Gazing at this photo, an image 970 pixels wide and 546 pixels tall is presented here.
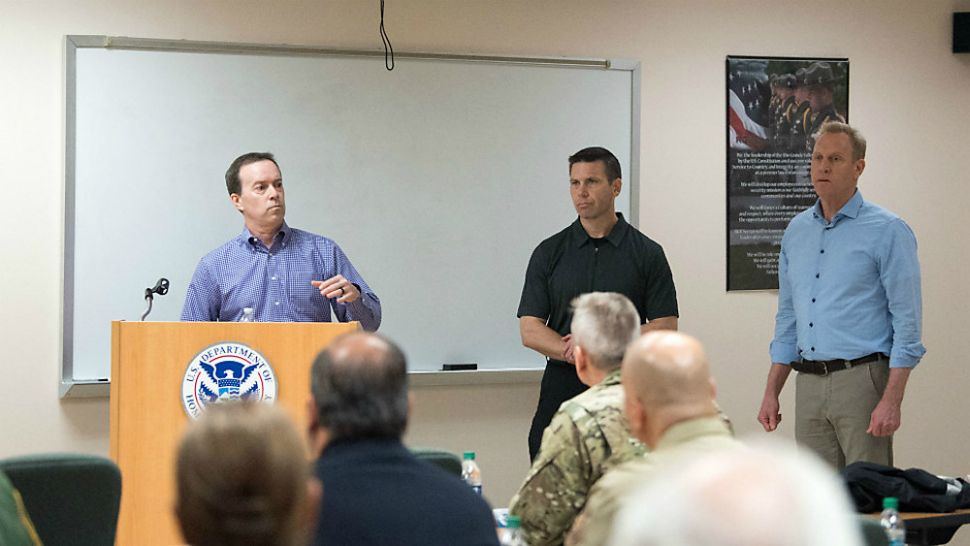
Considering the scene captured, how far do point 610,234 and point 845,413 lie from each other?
1299mm

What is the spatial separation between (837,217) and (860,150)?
1.02 feet

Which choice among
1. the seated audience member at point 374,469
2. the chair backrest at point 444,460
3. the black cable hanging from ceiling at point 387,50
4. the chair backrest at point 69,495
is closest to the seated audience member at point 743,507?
the seated audience member at point 374,469

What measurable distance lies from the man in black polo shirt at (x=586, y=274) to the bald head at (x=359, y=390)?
2.94 meters

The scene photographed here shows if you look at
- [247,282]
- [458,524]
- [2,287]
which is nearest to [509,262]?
[247,282]

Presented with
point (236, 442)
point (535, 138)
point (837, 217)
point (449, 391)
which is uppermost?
point (535, 138)

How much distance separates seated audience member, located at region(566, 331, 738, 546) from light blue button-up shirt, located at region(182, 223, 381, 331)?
2.17 meters

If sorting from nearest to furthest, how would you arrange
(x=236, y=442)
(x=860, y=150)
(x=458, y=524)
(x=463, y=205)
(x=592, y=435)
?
(x=236, y=442)
(x=458, y=524)
(x=592, y=435)
(x=860, y=150)
(x=463, y=205)

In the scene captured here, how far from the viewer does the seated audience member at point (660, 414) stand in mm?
2555

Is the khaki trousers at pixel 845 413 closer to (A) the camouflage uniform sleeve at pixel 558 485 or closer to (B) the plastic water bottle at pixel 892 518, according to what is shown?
(B) the plastic water bottle at pixel 892 518

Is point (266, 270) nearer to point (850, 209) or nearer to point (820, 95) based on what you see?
point (850, 209)

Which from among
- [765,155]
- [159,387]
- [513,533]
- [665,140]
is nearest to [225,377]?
[159,387]

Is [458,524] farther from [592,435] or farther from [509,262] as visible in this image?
[509,262]

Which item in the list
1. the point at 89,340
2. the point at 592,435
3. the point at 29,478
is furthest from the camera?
the point at 89,340

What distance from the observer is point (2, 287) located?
564 centimetres
